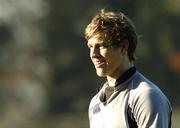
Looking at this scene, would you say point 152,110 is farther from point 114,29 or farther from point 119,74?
point 114,29

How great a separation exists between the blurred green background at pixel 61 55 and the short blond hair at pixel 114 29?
25074 mm

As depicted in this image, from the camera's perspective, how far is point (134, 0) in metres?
33.0

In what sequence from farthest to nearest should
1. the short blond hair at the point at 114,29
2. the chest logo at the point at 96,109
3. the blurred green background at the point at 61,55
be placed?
the blurred green background at the point at 61,55 < the chest logo at the point at 96,109 < the short blond hair at the point at 114,29

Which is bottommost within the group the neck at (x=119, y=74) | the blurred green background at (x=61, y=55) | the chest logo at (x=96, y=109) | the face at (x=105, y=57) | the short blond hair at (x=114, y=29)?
the blurred green background at (x=61, y=55)

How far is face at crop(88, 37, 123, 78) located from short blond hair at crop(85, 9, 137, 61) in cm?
3

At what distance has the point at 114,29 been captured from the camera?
15.3 feet

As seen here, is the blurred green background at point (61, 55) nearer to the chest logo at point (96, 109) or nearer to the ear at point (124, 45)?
the chest logo at point (96, 109)

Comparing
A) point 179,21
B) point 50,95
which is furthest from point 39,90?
point 179,21

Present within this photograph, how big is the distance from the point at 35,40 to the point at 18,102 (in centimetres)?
240

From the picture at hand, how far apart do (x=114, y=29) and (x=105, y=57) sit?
0.15m

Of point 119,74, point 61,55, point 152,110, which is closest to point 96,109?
point 119,74

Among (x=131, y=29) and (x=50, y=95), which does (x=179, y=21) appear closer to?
(x=50, y=95)

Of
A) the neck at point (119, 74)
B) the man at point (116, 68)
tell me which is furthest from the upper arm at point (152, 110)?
the neck at point (119, 74)

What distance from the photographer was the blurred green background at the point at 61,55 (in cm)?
3095
